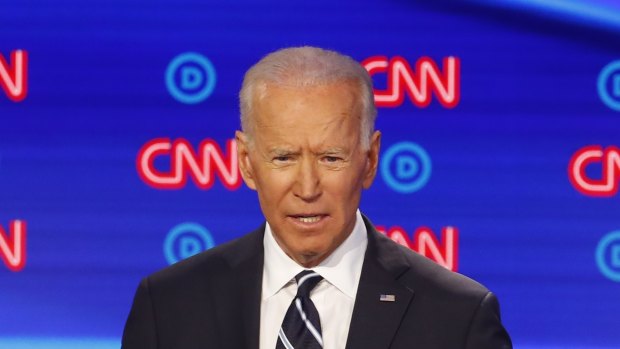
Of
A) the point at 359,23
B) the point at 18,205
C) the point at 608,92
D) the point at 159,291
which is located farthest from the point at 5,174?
the point at 608,92

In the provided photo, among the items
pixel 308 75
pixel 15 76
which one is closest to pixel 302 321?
pixel 308 75

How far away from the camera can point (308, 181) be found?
2029mm

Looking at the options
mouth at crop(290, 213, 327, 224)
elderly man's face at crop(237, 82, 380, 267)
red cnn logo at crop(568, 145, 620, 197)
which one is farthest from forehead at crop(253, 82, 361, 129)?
red cnn logo at crop(568, 145, 620, 197)

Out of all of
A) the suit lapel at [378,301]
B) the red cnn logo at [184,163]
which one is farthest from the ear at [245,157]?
the red cnn logo at [184,163]

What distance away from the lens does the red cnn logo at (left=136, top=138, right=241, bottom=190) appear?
338 cm

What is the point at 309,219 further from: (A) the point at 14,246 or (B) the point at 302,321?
(A) the point at 14,246

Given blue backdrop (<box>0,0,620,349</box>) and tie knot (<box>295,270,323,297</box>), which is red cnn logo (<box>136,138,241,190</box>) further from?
tie knot (<box>295,270,323,297</box>)

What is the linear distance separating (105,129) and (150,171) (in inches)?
6.5

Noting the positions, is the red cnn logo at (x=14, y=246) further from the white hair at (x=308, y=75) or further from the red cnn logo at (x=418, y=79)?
the white hair at (x=308, y=75)

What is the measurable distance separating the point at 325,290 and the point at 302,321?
3.2 inches

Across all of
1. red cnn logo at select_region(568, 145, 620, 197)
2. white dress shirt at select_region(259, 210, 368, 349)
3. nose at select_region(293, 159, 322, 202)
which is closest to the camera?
nose at select_region(293, 159, 322, 202)

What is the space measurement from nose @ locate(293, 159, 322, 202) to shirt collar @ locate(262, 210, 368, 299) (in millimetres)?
166

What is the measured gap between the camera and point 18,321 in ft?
11.2

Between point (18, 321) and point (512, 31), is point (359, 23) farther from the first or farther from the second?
point (18, 321)
